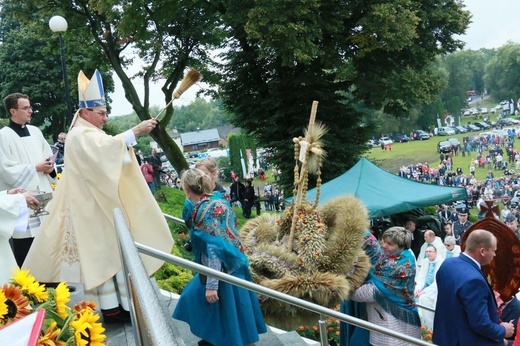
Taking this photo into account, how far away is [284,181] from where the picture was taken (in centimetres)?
2052

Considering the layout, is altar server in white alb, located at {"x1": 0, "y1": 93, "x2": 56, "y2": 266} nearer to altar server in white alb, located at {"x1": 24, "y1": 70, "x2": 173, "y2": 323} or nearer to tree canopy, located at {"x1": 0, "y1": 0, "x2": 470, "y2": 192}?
altar server in white alb, located at {"x1": 24, "y1": 70, "x2": 173, "y2": 323}

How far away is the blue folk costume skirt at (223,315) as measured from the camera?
4.05 m

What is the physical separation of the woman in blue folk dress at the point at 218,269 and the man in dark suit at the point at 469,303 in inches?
55.8

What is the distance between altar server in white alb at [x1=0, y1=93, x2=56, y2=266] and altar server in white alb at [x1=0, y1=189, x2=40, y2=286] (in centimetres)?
120

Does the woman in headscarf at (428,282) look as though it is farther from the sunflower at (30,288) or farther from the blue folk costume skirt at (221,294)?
the sunflower at (30,288)

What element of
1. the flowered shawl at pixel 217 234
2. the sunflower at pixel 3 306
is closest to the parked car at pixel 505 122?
the flowered shawl at pixel 217 234

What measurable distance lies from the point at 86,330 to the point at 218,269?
5.72ft

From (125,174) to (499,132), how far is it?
45237 mm

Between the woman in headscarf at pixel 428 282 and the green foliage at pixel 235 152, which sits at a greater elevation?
the woman in headscarf at pixel 428 282

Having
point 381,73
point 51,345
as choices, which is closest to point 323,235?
point 51,345

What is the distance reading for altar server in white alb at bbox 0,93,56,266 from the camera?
4673 mm

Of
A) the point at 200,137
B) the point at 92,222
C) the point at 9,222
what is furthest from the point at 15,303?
the point at 200,137

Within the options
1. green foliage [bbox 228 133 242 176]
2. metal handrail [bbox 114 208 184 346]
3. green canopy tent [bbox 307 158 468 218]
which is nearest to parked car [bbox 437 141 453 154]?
green foliage [bbox 228 133 242 176]

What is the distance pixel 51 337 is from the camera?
212cm
